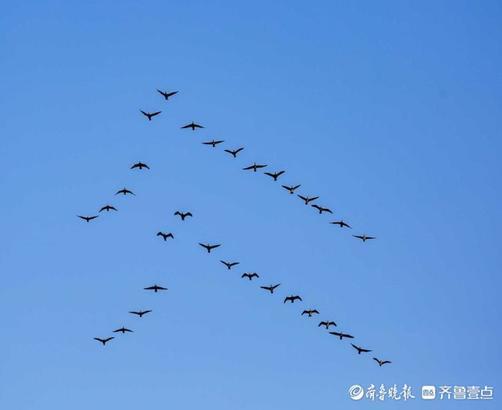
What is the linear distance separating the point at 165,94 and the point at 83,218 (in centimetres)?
2777

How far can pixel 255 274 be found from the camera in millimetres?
186125

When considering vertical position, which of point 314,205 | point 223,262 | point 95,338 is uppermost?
point 314,205

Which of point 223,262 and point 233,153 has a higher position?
point 233,153

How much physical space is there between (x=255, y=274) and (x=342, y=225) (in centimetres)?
1828

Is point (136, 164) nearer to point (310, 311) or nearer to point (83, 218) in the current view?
point (83, 218)

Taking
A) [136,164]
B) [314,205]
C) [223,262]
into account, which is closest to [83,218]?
[136,164]

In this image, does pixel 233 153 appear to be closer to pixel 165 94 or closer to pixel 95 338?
pixel 165 94

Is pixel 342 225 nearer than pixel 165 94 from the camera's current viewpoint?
No

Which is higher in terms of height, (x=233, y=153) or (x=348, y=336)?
(x=233, y=153)

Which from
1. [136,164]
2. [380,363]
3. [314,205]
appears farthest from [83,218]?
[380,363]

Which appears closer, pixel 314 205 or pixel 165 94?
pixel 165 94

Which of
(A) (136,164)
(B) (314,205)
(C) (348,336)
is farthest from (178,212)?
(C) (348,336)

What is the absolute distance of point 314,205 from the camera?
183375 millimetres

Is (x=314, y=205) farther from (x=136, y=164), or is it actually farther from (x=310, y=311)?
(x=136, y=164)
